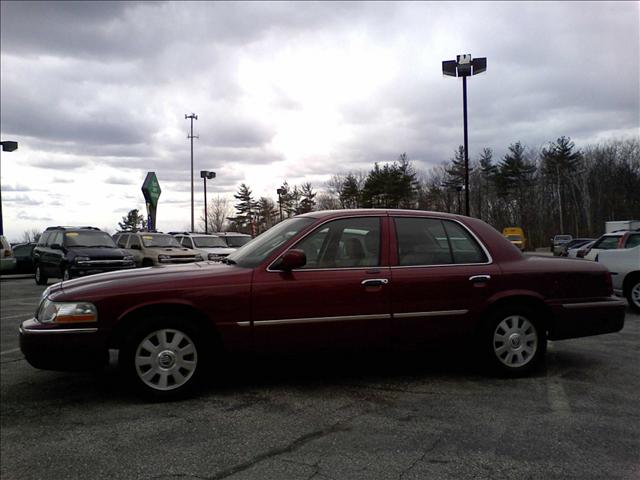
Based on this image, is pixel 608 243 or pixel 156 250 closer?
pixel 608 243

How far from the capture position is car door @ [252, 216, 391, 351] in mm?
4312

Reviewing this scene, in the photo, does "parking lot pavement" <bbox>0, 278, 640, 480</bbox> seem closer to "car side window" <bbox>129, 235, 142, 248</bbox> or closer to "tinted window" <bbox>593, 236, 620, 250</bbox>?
"tinted window" <bbox>593, 236, 620, 250</bbox>

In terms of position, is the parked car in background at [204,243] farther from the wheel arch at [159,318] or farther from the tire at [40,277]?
the wheel arch at [159,318]

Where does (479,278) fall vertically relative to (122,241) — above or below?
below

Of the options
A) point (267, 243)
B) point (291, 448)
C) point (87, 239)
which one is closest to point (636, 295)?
point (267, 243)

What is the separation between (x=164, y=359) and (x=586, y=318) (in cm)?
403

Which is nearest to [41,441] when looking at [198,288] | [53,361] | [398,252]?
[53,361]

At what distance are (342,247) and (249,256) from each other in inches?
34.4

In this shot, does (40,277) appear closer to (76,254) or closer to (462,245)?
(76,254)

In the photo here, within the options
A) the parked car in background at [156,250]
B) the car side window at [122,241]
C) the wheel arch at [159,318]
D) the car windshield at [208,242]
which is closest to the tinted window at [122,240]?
the car side window at [122,241]

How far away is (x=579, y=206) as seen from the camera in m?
65.1

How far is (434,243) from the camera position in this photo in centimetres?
484

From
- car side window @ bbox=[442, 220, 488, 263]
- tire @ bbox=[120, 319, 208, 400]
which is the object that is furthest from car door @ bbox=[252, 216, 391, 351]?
car side window @ bbox=[442, 220, 488, 263]

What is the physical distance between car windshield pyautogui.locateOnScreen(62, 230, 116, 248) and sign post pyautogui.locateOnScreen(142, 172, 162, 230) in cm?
1631
